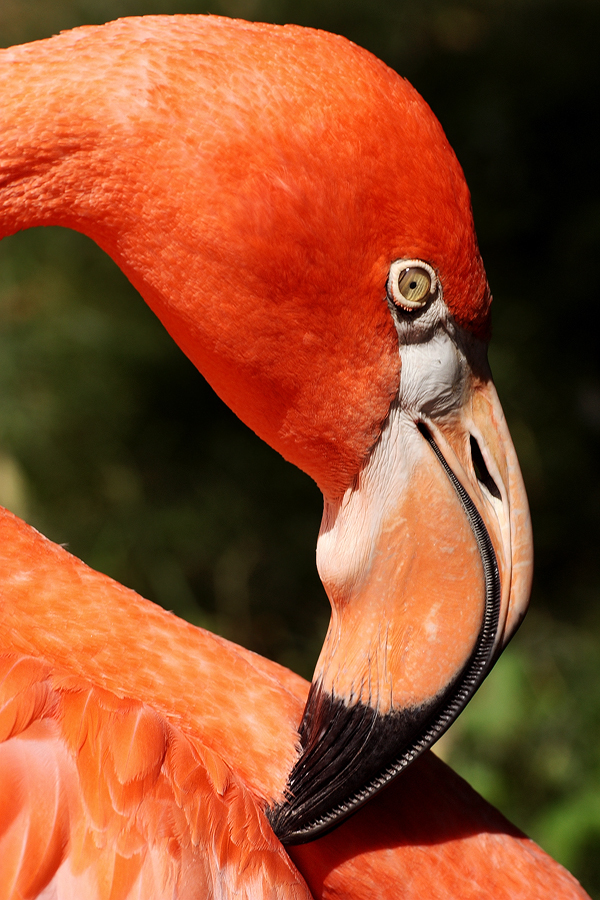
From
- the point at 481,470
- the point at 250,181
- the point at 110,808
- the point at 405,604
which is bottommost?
the point at 110,808

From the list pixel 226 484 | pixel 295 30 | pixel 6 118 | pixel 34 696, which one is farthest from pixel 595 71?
pixel 34 696

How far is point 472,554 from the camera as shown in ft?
4.94

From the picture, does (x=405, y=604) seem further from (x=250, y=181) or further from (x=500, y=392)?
(x=500, y=392)

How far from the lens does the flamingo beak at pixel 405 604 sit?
1477 millimetres

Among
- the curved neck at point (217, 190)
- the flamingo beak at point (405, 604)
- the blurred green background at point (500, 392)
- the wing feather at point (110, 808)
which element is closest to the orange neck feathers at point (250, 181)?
the curved neck at point (217, 190)

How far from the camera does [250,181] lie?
53.1 inches

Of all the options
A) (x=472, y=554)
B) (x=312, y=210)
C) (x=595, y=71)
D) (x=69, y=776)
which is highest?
(x=595, y=71)

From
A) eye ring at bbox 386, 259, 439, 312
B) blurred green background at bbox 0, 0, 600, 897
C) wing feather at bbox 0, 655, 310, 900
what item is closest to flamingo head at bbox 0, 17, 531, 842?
eye ring at bbox 386, 259, 439, 312

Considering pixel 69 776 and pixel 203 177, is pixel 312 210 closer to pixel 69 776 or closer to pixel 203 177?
pixel 203 177

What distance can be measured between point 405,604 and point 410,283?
53cm

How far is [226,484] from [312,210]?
8.84 ft

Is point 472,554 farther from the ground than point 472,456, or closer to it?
closer to it

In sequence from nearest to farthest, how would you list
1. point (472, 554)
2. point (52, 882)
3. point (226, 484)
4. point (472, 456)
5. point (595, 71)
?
point (52, 882), point (472, 554), point (472, 456), point (226, 484), point (595, 71)

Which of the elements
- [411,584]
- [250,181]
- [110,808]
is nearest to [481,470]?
[411,584]
